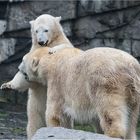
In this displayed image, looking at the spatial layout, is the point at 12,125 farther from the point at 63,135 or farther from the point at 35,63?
the point at 63,135

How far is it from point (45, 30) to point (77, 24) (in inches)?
193

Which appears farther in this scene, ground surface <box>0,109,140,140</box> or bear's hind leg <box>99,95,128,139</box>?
ground surface <box>0,109,140,140</box>

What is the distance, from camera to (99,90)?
175 inches

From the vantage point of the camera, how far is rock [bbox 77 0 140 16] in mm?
12305

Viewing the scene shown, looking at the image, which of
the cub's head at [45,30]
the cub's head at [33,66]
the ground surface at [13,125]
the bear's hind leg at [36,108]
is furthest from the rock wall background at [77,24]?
the cub's head at [33,66]

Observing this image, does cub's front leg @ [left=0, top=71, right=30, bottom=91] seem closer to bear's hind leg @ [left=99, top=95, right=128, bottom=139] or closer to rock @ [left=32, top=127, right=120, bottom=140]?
rock @ [left=32, top=127, right=120, bottom=140]

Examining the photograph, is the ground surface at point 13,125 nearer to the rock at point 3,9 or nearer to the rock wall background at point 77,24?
the rock wall background at point 77,24

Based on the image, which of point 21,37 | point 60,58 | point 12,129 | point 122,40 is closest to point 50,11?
point 21,37

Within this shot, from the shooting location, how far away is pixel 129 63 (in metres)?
4.48

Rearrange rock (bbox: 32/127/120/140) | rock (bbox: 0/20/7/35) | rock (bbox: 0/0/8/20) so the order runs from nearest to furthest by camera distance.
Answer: rock (bbox: 32/127/120/140), rock (bbox: 0/20/7/35), rock (bbox: 0/0/8/20)

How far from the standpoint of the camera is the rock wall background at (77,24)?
12406 mm

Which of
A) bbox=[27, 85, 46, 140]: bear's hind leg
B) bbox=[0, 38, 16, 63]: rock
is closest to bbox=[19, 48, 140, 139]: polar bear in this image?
bbox=[27, 85, 46, 140]: bear's hind leg

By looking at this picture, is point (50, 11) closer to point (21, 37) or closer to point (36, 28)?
point (21, 37)

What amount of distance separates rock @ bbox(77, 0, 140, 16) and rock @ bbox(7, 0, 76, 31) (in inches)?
7.5
